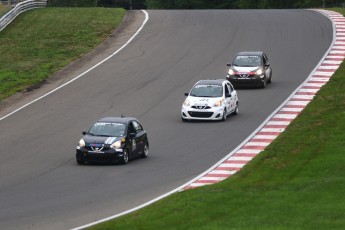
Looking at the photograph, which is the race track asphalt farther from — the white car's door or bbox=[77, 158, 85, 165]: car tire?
the white car's door

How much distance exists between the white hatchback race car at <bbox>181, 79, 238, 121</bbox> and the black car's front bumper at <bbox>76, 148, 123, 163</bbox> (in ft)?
30.8

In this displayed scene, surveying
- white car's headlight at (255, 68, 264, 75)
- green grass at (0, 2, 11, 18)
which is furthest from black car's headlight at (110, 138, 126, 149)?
green grass at (0, 2, 11, 18)

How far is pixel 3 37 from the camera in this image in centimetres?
6431

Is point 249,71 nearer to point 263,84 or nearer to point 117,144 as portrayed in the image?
point 263,84

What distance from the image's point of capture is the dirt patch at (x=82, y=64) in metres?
46.9

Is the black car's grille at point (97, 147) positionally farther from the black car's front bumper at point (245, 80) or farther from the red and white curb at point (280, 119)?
the black car's front bumper at point (245, 80)

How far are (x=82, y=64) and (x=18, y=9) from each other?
17.4m

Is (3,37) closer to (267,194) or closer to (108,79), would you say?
(108,79)

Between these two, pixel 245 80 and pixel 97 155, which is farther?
pixel 245 80

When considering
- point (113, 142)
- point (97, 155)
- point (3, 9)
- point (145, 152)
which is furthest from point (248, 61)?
point (3, 9)

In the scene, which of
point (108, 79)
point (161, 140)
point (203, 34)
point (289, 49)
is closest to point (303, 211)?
point (161, 140)

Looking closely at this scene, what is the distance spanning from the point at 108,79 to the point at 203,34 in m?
13.8

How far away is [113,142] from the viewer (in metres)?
33.0

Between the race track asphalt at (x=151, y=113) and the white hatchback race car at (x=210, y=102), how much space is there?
1.59ft
